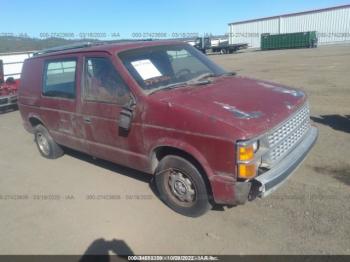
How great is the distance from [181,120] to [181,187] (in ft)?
2.81

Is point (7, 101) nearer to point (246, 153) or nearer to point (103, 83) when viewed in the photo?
point (103, 83)

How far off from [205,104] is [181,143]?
1.59ft

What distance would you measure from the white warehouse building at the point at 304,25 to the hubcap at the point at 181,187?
50.5 metres

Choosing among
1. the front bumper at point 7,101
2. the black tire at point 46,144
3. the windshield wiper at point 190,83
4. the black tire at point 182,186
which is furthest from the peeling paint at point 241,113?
the front bumper at point 7,101

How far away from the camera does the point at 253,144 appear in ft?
10.8

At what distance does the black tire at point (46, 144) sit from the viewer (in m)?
6.27

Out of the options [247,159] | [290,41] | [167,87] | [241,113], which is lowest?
[290,41]

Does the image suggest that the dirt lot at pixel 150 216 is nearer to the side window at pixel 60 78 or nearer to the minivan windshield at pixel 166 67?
the side window at pixel 60 78

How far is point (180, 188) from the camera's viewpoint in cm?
402

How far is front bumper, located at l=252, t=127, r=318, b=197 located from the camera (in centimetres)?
334

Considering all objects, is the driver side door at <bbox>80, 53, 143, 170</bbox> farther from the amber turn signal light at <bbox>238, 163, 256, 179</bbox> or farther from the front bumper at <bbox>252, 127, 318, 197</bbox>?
the front bumper at <bbox>252, 127, 318, 197</bbox>

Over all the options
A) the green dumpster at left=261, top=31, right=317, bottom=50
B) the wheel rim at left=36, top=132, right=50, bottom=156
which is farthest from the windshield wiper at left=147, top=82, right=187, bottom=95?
the green dumpster at left=261, top=31, right=317, bottom=50

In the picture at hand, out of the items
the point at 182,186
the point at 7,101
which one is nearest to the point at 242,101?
the point at 182,186

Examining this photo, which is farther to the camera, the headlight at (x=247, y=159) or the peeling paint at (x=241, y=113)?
the peeling paint at (x=241, y=113)
